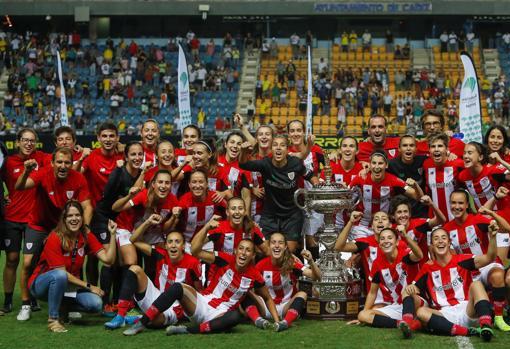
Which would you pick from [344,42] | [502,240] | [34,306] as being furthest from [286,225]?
[344,42]

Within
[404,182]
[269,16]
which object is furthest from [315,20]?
[404,182]

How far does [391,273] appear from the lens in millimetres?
8305

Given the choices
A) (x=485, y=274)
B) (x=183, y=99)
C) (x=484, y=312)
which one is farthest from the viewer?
(x=183, y=99)

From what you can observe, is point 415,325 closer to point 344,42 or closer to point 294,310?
point 294,310


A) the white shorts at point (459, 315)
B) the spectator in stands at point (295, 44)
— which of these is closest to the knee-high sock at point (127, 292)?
the white shorts at point (459, 315)

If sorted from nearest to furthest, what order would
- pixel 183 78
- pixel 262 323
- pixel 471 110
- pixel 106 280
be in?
pixel 262 323, pixel 106 280, pixel 471 110, pixel 183 78

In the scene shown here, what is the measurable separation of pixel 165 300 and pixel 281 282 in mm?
1146

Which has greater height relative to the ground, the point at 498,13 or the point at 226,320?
the point at 498,13

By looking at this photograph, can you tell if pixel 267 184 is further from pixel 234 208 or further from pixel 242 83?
pixel 242 83

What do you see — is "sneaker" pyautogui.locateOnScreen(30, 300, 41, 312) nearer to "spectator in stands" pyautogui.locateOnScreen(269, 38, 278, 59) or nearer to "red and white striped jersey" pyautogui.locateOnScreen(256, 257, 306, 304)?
"red and white striped jersey" pyautogui.locateOnScreen(256, 257, 306, 304)

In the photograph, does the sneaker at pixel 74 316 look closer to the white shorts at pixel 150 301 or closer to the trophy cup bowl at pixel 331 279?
the white shorts at pixel 150 301

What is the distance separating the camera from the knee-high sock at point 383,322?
801 cm

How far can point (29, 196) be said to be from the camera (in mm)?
9117

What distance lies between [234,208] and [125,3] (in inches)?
1212
